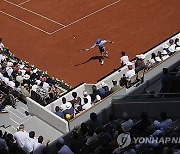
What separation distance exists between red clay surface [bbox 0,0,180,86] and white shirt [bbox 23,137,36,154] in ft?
29.3

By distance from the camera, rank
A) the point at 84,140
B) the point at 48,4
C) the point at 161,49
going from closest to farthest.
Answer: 1. the point at 84,140
2. the point at 161,49
3. the point at 48,4

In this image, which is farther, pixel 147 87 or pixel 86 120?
pixel 147 87

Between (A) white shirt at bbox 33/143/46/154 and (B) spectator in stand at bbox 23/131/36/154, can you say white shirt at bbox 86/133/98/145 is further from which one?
(B) spectator in stand at bbox 23/131/36/154

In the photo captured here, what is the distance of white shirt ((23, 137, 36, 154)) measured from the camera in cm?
1622

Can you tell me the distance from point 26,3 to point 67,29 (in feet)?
17.9

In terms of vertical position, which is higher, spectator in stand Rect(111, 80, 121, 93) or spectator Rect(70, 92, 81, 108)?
spectator in stand Rect(111, 80, 121, 93)

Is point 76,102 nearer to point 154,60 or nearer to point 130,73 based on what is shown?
point 130,73

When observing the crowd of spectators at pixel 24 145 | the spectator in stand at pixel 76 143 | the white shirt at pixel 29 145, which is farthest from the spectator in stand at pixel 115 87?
the white shirt at pixel 29 145

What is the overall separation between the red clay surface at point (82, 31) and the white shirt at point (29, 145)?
8930 mm

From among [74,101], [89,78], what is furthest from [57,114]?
[89,78]

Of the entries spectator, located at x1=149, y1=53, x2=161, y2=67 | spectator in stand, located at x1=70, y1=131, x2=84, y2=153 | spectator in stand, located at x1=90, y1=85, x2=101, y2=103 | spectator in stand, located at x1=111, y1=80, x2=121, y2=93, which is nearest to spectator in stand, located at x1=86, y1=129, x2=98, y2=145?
spectator in stand, located at x1=70, y1=131, x2=84, y2=153

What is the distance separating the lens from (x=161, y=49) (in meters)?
24.3

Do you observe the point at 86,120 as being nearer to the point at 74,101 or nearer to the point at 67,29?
the point at 74,101

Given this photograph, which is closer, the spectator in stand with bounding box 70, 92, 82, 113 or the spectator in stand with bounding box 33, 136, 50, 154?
the spectator in stand with bounding box 33, 136, 50, 154
